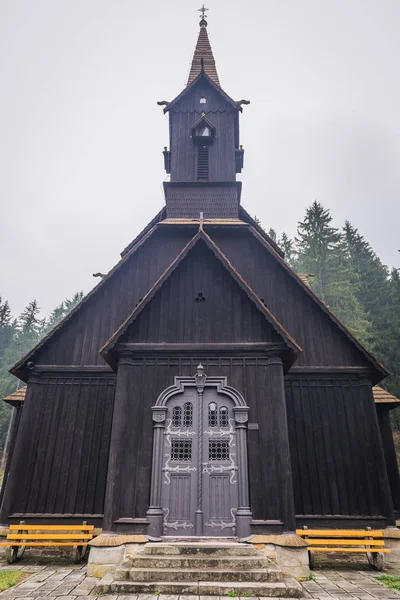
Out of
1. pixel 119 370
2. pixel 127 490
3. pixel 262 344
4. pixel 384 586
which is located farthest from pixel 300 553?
pixel 119 370

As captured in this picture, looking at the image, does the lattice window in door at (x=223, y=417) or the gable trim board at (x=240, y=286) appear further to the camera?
the gable trim board at (x=240, y=286)

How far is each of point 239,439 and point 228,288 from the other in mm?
3734

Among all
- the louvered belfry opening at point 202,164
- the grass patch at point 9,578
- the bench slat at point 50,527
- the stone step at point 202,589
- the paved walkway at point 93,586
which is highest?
the louvered belfry opening at point 202,164

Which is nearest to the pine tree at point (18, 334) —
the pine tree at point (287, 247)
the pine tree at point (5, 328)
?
the pine tree at point (5, 328)

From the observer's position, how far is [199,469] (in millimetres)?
8812

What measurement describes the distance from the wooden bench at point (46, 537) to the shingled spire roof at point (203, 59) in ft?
56.1

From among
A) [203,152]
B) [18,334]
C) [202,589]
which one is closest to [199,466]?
[202,589]

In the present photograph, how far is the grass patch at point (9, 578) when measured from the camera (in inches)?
276

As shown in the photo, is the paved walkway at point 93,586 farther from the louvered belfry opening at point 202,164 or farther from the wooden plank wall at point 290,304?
the louvered belfry opening at point 202,164

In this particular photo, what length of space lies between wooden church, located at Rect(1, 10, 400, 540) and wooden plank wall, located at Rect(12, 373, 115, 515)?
0.03m

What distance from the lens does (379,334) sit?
31.3 m

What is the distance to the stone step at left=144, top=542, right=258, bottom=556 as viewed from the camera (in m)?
7.52

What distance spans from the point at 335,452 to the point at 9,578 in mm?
7824

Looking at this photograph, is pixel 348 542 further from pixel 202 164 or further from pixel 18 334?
pixel 18 334
